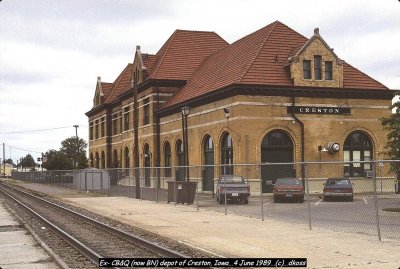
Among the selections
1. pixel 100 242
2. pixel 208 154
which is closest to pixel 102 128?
pixel 208 154

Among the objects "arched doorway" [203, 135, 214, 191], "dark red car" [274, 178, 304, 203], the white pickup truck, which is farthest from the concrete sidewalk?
"arched doorway" [203, 135, 214, 191]

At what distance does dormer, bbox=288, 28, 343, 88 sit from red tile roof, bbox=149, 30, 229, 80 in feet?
48.1

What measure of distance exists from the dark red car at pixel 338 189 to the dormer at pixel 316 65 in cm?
2040

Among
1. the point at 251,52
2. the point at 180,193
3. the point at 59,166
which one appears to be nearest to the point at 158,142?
the point at 251,52

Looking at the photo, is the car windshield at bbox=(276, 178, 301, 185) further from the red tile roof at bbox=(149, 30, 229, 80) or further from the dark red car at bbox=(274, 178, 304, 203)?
the red tile roof at bbox=(149, 30, 229, 80)

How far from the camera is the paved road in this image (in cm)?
1412

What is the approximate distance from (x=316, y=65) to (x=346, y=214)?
83.9 ft

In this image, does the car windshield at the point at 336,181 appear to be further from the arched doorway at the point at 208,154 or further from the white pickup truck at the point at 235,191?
the arched doorway at the point at 208,154

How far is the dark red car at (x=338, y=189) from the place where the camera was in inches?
608

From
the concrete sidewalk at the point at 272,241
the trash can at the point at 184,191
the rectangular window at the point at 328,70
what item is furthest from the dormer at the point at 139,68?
the concrete sidewalk at the point at 272,241

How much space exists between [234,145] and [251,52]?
8.27 meters

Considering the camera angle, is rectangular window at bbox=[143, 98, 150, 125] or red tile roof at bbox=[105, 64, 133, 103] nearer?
rectangular window at bbox=[143, 98, 150, 125]

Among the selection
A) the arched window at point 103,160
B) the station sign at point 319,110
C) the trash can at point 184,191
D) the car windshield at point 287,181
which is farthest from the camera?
the arched window at point 103,160

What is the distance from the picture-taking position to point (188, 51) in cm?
5409
